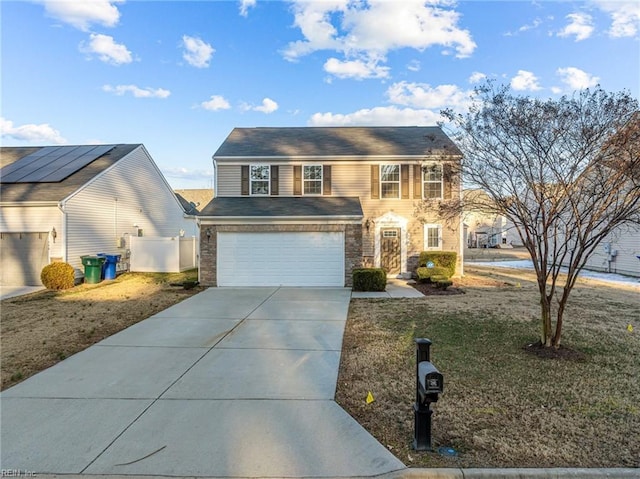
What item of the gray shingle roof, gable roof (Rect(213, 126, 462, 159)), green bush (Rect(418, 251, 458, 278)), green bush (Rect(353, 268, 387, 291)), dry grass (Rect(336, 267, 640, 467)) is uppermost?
gable roof (Rect(213, 126, 462, 159))

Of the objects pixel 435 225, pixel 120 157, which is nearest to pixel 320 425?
pixel 435 225

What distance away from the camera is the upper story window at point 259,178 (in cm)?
1535

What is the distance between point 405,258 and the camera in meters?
15.2

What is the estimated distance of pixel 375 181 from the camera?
15.3m

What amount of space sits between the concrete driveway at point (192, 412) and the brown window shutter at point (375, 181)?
933 centimetres

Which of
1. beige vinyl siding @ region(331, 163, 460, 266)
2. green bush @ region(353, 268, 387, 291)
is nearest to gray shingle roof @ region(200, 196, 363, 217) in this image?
beige vinyl siding @ region(331, 163, 460, 266)

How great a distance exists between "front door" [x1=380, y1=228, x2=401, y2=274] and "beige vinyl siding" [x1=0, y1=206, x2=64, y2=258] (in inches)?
477

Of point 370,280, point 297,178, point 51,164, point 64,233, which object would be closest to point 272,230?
point 297,178

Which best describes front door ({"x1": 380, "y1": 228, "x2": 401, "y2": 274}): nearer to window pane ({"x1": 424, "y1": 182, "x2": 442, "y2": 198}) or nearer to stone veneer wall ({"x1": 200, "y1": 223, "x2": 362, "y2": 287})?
window pane ({"x1": 424, "y1": 182, "x2": 442, "y2": 198})

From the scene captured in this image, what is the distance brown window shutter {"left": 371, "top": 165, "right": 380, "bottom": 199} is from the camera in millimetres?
15273

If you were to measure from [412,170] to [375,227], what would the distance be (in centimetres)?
279

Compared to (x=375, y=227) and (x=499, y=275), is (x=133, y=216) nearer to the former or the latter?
(x=375, y=227)

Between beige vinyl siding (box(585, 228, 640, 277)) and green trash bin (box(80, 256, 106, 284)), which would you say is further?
beige vinyl siding (box(585, 228, 640, 277))

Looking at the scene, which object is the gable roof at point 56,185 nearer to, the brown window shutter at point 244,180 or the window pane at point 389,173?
the brown window shutter at point 244,180
